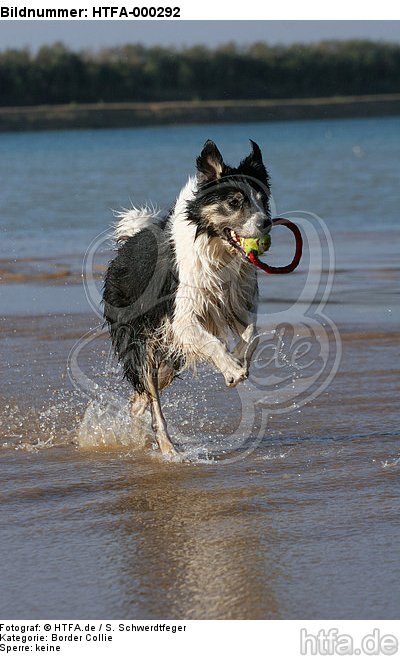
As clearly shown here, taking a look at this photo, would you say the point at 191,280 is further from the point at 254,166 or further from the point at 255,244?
the point at 254,166

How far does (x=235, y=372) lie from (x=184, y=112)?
56334mm

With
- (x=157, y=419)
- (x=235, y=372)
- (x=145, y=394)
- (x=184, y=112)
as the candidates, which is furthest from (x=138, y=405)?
(x=184, y=112)

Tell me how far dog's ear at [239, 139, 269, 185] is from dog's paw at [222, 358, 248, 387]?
3.24 feet

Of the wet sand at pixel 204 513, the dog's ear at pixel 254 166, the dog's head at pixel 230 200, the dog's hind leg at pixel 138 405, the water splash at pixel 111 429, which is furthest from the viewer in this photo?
the dog's hind leg at pixel 138 405

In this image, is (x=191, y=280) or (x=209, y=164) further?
(x=191, y=280)

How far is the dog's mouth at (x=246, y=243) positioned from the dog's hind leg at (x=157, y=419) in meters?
1.01

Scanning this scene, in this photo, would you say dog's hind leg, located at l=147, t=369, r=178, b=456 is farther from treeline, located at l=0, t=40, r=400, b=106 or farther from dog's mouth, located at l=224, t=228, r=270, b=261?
treeline, located at l=0, t=40, r=400, b=106

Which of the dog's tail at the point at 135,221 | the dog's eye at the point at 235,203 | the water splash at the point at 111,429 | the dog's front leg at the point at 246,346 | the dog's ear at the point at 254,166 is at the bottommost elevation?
the water splash at the point at 111,429

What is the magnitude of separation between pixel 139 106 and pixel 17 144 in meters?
15.8

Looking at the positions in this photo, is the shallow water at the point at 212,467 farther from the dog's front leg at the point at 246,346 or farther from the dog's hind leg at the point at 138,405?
the dog's front leg at the point at 246,346

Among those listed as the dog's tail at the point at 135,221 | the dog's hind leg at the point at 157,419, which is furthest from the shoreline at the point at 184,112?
the dog's hind leg at the point at 157,419

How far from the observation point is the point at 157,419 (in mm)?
6203

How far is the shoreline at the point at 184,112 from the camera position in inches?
2311
